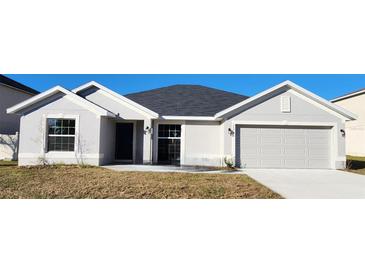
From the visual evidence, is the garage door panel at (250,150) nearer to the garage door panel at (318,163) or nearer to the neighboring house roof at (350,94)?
the garage door panel at (318,163)

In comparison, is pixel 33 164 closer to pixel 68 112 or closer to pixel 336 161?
pixel 68 112

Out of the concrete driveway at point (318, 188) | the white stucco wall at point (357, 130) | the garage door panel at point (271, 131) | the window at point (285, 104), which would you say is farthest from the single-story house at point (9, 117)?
the white stucco wall at point (357, 130)

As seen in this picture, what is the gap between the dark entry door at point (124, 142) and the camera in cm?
1479

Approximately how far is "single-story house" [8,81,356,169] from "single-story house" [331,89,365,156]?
42.9 feet

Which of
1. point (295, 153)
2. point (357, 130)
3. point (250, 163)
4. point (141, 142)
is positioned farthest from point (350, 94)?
point (141, 142)

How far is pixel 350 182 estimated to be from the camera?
9.27 metres

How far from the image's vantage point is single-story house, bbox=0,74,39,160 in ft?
50.2

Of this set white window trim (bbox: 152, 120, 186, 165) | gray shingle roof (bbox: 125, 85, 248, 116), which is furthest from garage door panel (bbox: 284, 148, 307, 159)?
white window trim (bbox: 152, 120, 186, 165)

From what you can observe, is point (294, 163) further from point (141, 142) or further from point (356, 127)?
point (356, 127)

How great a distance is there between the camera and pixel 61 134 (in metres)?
12.5

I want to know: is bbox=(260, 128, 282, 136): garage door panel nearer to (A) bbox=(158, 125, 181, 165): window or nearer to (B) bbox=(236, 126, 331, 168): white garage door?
(B) bbox=(236, 126, 331, 168): white garage door
